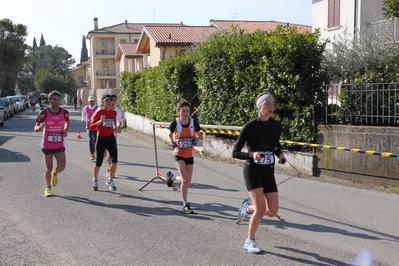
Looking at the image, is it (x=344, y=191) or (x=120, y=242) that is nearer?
(x=120, y=242)

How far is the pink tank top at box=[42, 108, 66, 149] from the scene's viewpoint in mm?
7969

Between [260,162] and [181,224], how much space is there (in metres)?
1.87

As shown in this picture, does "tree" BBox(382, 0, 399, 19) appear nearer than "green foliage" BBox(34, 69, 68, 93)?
Yes

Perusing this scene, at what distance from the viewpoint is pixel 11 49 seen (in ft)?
193

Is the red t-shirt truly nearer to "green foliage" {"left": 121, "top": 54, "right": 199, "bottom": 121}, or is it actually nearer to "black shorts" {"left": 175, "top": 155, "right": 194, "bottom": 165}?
"black shorts" {"left": 175, "top": 155, "right": 194, "bottom": 165}

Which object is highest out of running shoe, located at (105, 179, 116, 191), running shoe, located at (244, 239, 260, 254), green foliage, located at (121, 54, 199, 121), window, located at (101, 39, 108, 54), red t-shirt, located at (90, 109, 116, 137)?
window, located at (101, 39, 108, 54)

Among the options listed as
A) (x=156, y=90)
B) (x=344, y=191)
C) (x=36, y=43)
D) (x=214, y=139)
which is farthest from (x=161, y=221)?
(x=36, y=43)

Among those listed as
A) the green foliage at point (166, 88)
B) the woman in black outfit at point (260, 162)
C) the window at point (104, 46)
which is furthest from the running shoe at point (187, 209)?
the window at point (104, 46)

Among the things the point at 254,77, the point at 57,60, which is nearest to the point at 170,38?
the point at 254,77

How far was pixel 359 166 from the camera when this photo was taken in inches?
352

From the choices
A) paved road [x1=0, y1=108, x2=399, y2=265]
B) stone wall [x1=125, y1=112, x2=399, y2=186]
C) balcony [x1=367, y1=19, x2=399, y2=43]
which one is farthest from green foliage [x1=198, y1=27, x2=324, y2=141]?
balcony [x1=367, y1=19, x2=399, y2=43]

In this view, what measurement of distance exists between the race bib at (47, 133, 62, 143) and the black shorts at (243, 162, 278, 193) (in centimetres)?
429

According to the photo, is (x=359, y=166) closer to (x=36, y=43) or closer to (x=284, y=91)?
(x=284, y=91)

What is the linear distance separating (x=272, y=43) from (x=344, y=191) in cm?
404
